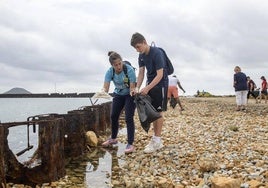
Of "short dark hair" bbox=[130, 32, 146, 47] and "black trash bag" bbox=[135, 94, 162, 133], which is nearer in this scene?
"short dark hair" bbox=[130, 32, 146, 47]

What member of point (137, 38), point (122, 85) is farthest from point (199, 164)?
point (137, 38)

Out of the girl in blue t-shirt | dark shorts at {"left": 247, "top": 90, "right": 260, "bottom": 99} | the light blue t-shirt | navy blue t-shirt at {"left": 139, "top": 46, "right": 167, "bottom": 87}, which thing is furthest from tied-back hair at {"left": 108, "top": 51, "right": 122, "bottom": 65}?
dark shorts at {"left": 247, "top": 90, "right": 260, "bottom": 99}

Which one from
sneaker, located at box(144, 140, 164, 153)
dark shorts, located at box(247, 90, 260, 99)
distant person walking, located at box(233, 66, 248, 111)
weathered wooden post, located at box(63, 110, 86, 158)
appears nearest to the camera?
sneaker, located at box(144, 140, 164, 153)

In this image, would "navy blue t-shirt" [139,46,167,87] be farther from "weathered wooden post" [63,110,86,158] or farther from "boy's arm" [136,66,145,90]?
Result: "weathered wooden post" [63,110,86,158]

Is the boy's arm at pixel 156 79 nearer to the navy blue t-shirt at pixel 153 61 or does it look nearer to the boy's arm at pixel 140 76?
the navy blue t-shirt at pixel 153 61

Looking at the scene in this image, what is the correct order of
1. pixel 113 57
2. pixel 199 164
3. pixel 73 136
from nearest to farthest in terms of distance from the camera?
1. pixel 199 164
2. pixel 113 57
3. pixel 73 136

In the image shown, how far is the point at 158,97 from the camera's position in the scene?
23.4 ft

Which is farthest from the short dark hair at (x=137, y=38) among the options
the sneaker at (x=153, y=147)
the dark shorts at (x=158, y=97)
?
the sneaker at (x=153, y=147)

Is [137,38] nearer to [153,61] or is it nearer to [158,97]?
[153,61]

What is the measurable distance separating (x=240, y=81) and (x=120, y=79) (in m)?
9.81

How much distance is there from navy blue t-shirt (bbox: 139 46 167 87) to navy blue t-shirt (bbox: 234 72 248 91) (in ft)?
31.5

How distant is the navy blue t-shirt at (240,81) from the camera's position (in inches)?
628

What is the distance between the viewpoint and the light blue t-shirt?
726 centimetres

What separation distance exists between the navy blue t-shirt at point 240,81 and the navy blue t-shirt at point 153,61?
9608mm
